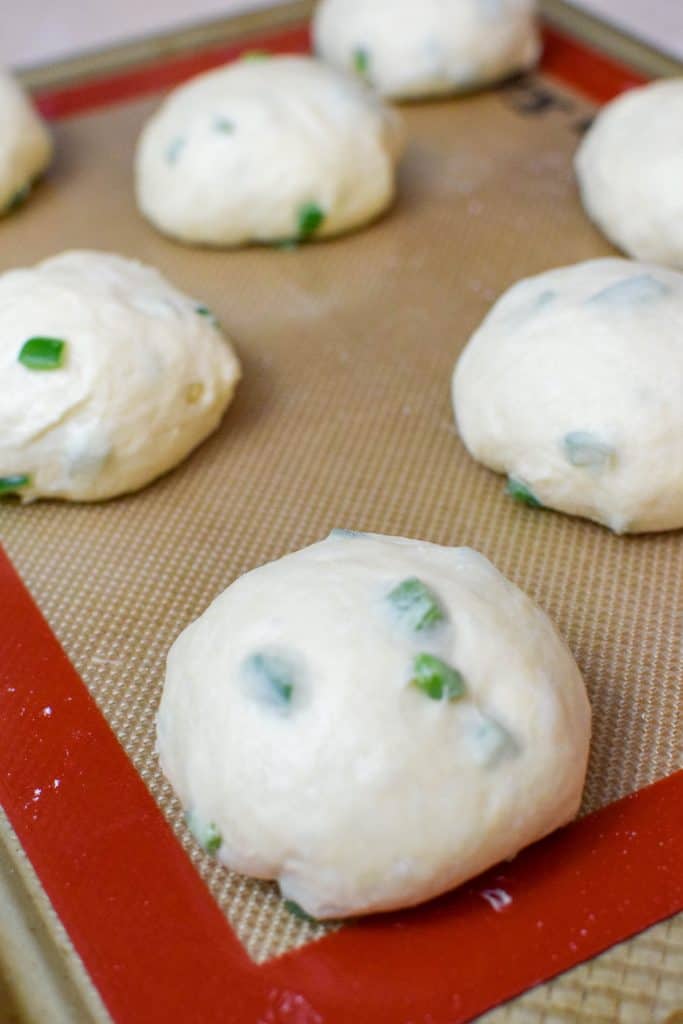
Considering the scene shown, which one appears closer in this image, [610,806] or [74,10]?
[610,806]

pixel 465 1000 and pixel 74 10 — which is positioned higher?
pixel 74 10

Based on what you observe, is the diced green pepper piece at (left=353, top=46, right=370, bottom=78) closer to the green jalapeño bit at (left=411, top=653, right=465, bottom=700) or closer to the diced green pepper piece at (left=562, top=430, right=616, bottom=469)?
the diced green pepper piece at (left=562, top=430, right=616, bottom=469)

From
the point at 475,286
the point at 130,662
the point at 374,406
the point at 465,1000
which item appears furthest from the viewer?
the point at 475,286

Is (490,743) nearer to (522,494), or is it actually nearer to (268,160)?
(522,494)

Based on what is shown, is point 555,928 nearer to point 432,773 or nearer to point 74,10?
point 432,773

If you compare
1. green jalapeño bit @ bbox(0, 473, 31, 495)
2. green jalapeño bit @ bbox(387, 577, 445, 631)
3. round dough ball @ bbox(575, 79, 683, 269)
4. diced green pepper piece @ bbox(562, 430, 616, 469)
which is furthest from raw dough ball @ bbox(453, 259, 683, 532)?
green jalapeño bit @ bbox(0, 473, 31, 495)

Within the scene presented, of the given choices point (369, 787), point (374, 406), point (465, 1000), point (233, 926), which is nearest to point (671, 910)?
point (465, 1000)

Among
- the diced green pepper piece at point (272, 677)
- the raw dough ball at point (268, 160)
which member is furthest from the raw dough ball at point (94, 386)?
the diced green pepper piece at point (272, 677)
